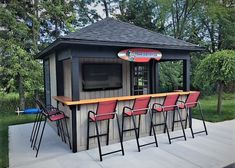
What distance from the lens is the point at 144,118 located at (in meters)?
4.89

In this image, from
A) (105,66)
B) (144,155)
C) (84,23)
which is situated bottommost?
(144,155)

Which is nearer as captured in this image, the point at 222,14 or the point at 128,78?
the point at 128,78

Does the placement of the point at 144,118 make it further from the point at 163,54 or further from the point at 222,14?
the point at 222,14

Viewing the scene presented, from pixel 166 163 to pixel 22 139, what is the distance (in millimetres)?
3458

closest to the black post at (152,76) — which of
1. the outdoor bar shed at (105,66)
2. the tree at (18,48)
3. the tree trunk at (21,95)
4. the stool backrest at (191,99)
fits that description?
the outdoor bar shed at (105,66)

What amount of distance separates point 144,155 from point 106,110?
107cm

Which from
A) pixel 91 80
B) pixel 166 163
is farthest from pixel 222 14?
pixel 166 163

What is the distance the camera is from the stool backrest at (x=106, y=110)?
3871mm

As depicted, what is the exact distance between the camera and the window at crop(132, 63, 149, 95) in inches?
258

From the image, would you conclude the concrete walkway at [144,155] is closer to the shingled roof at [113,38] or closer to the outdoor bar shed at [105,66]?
the outdoor bar shed at [105,66]

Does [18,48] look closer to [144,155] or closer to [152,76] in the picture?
[152,76]

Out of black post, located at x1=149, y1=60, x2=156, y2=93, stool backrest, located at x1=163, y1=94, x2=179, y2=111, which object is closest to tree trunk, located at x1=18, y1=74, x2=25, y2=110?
black post, located at x1=149, y1=60, x2=156, y2=93

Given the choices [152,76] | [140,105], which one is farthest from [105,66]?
[140,105]

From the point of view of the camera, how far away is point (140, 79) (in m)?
6.68
